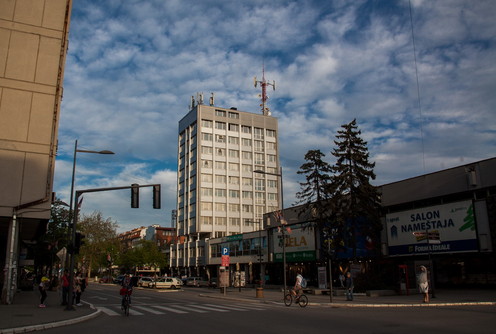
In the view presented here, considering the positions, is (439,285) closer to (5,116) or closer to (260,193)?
(5,116)

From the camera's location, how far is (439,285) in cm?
3872

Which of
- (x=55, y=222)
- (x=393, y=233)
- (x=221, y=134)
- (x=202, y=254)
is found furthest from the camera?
(x=221, y=134)

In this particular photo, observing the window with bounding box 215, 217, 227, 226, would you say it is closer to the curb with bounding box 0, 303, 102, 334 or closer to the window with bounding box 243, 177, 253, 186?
the window with bounding box 243, 177, 253, 186

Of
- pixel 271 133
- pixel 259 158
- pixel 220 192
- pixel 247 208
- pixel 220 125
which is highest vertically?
pixel 271 133

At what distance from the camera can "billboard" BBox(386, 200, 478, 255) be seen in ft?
102

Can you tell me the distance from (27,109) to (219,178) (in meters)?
68.4

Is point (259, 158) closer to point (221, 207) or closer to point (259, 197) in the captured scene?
point (259, 197)

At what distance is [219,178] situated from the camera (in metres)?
92.4

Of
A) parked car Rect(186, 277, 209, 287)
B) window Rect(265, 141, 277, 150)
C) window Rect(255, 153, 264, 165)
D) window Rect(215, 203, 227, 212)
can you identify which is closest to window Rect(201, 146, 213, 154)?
window Rect(215, 203, 227, 212)

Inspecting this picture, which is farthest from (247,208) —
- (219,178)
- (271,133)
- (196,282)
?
(196,282)

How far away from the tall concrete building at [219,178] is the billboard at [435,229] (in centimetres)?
5042

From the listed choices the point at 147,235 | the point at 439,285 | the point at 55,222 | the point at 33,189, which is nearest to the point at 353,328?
the point at 33,189

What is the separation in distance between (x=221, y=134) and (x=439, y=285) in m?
62.9

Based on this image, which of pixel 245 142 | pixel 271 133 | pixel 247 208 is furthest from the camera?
pixel 271 133
